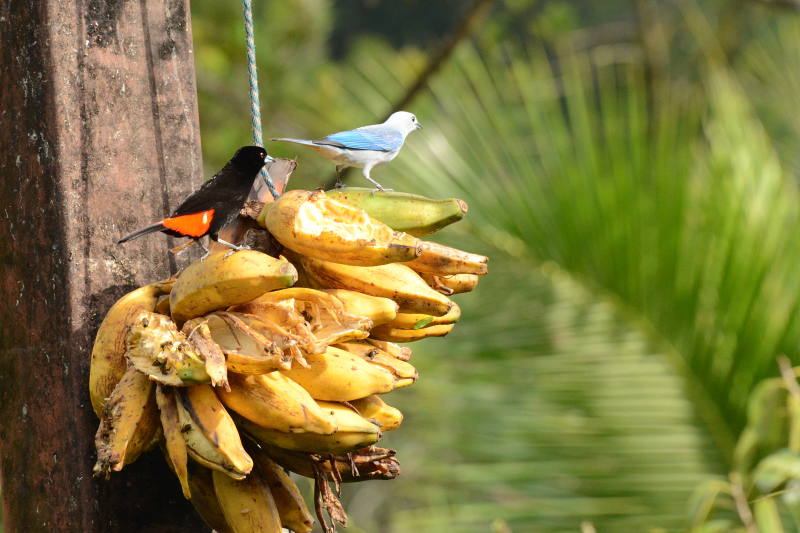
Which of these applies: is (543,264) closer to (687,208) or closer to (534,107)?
(687,208)

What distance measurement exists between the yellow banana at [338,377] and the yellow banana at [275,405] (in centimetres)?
3

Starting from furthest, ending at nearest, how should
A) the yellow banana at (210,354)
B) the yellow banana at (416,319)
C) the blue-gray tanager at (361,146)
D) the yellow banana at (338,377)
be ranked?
1. the blue-gray tanager at (361,146)
2. the yellow banana at (416,319)
3. the yellow banana at (338,377)
4. the yellow banana at (210,354)

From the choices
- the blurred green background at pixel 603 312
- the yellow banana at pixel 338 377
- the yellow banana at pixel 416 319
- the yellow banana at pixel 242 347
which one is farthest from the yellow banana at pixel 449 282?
the blurred green background at pixel 603 312

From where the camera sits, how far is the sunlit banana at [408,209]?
0.79m

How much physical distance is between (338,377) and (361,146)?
391mm

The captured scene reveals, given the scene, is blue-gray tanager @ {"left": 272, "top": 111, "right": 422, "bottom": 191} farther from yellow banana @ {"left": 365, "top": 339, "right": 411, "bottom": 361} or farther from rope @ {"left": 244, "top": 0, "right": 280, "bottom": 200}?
yellow banana @ {"left": 365, "top": 339, "right": 411, "bottom": 361}

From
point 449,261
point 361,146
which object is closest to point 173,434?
point 449,261

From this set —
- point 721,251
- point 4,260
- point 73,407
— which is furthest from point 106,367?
point 721,251

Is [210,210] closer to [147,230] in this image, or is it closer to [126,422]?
[147,230]

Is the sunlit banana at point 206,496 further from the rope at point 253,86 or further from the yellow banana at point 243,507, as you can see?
the rope at point 253,86

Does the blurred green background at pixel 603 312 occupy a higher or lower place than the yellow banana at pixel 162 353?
lower

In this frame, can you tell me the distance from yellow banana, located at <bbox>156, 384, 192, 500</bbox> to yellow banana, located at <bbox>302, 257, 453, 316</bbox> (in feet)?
0.70

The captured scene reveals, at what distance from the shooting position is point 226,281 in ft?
2.28

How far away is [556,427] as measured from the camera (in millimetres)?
1756
